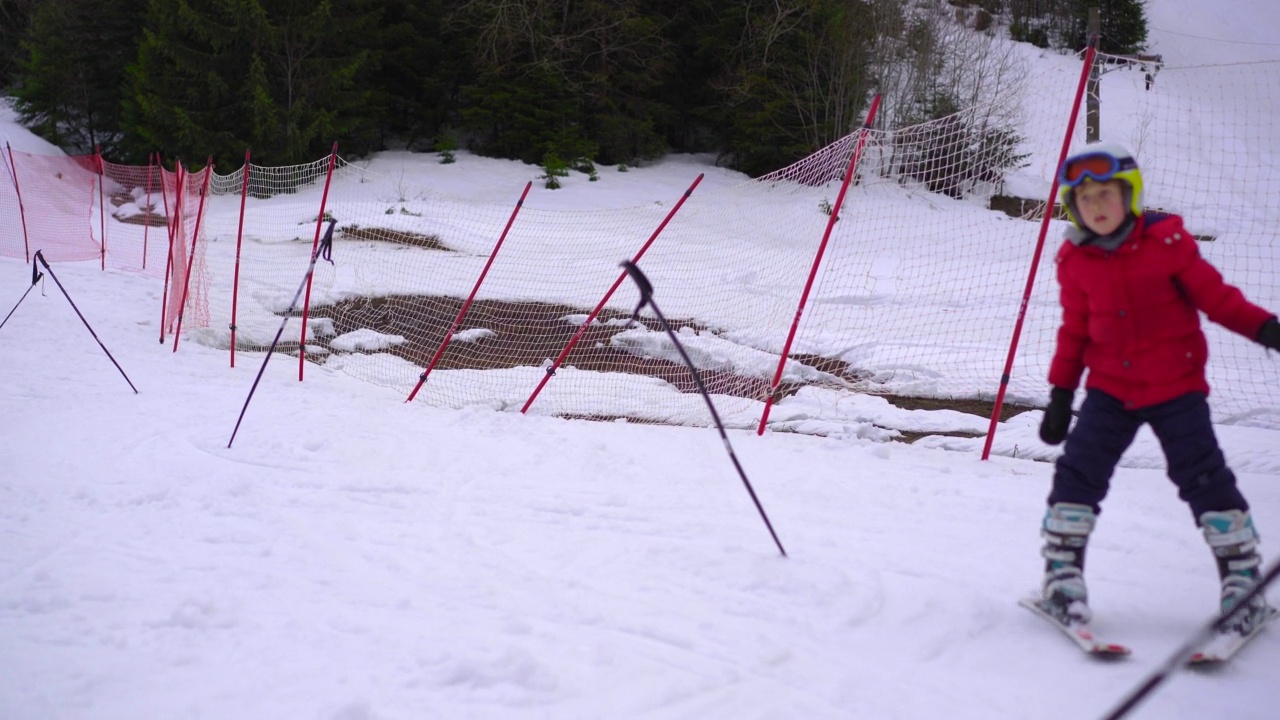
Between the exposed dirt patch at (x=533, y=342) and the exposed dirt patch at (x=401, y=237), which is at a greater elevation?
the exposed dirt patch at (x=401, y=237)

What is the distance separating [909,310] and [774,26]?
15929 millimetres

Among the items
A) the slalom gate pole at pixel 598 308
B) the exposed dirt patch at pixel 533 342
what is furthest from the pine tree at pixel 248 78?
the slalom gate pole at pixel 598 308

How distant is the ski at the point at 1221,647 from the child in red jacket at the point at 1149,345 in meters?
0.03

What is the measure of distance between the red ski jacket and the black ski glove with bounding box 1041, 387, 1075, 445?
0.51ft

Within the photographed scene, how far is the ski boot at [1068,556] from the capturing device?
114 inches

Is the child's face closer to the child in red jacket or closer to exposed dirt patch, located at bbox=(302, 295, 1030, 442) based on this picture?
the child in red jacket

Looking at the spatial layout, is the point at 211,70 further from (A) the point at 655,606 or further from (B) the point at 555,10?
(A) the point at 655,606

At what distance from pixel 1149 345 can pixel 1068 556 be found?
0.79 metres

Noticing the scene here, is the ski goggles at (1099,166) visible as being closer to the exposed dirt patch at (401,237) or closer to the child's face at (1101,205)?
the child's face at (1101,205)

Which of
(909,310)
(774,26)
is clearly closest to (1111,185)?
(909,310)

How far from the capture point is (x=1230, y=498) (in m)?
2.71

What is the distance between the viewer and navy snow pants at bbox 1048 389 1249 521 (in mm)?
2717

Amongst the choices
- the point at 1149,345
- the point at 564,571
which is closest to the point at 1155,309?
the point at 1149,345

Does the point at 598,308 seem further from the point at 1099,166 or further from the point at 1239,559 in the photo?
the point at 1239,559
